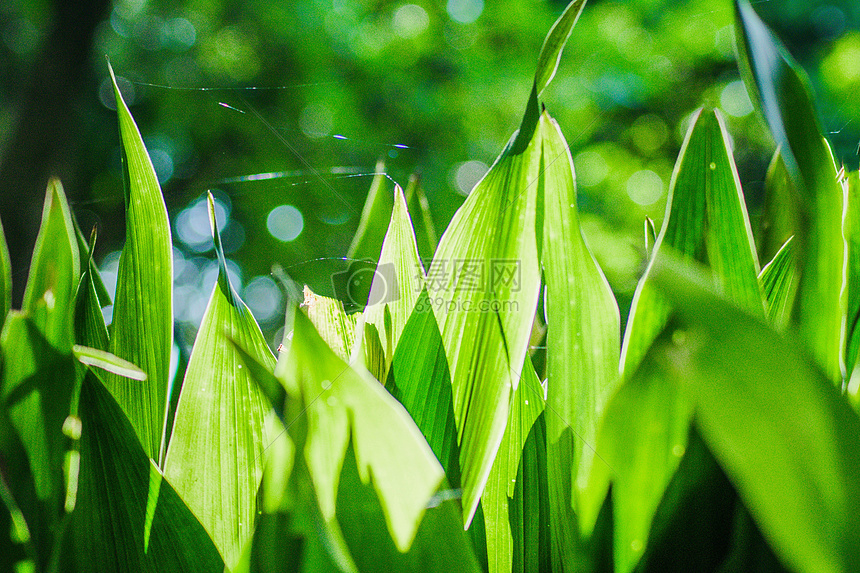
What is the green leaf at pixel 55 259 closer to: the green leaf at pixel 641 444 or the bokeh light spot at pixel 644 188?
the green leaf at pixel 641 444

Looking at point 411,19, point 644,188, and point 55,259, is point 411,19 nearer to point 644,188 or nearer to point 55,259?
point 644,188

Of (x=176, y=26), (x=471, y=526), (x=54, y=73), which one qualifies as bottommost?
(x=471, y=526)

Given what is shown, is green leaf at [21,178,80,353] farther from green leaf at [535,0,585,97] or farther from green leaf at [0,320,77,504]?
green leaf at [535,0,585,97]

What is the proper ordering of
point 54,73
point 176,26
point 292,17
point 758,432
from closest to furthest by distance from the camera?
point 758,432 < point 176,26 < point 292,17 < point 54,73

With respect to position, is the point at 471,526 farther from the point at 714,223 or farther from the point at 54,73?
the point at 54,73

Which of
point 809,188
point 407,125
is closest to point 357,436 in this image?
point 809,188

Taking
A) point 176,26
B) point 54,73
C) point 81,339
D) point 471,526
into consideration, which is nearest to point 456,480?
point 471,526
